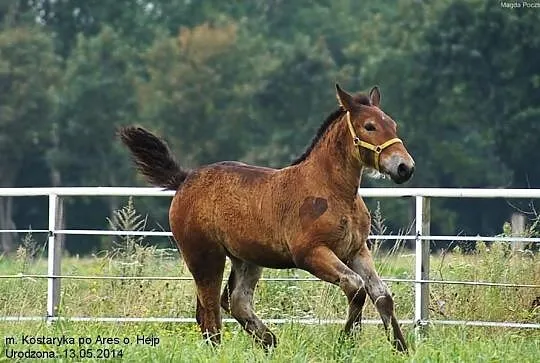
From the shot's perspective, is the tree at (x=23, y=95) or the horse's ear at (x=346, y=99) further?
the tree at (x=23, y=95)

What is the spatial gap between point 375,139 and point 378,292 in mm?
944

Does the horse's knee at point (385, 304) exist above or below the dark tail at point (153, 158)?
below

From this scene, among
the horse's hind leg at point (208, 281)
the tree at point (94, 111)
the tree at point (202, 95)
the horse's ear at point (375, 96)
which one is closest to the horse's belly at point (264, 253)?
the horse's hind leg at point (208, 281)

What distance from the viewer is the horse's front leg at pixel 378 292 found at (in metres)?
8.02

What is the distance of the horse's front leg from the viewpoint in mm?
8016

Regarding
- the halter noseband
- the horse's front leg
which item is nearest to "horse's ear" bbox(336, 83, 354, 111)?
the halter noseband

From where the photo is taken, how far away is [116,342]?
7.77 m

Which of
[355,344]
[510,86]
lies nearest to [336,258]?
[355,344]

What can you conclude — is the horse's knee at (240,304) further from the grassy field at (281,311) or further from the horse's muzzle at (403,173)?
the horse's muzzle at (403,173)

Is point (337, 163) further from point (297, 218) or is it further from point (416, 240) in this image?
point (416, 240)

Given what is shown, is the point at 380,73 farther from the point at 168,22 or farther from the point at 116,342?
the point at 116,342

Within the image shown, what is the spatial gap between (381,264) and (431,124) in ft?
102

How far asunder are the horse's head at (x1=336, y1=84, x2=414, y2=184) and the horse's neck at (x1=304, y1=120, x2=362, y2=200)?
0.10 meters

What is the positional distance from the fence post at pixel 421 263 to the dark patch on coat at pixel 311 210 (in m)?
A: 1.69
